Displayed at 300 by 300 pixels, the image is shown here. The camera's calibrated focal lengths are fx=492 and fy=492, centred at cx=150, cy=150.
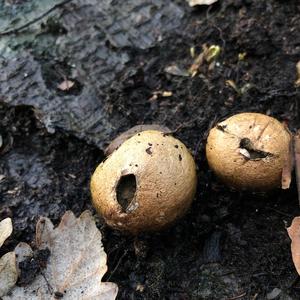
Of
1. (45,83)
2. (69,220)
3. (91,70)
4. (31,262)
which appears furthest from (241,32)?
(31,262)

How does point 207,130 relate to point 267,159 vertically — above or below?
below

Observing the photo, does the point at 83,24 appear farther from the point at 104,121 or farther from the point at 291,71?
the point at 291,71

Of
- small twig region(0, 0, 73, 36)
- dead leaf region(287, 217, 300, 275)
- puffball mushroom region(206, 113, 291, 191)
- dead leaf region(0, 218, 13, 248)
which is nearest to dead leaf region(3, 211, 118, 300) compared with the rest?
dead leaf region(0, 218, 13, 248)

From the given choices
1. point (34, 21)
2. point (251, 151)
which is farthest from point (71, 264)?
point (34, 21)

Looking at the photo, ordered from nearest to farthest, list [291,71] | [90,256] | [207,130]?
[90,256] < [207,130] < [291,71]

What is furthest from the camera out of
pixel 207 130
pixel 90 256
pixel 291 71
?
pixel 291 71

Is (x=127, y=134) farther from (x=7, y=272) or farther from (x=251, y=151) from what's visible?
(x=7, y=272)

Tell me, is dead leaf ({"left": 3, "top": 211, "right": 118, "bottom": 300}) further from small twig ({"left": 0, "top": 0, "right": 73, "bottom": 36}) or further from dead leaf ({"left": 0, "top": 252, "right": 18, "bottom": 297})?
small twig ({"left": 0, "top": 0, "right": 73, "bottom": 36})
